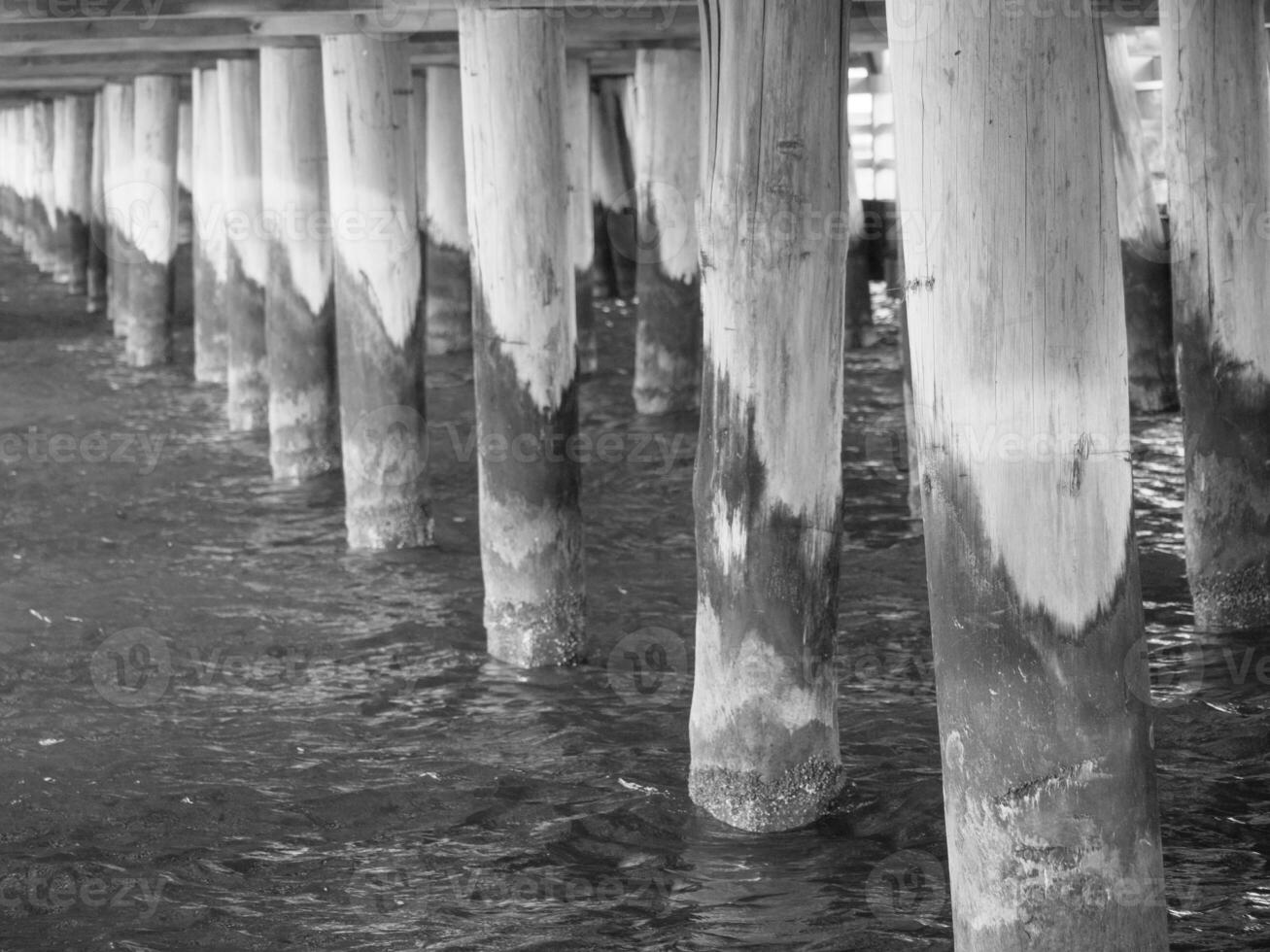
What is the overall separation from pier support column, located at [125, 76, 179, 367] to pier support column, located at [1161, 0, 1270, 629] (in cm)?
869

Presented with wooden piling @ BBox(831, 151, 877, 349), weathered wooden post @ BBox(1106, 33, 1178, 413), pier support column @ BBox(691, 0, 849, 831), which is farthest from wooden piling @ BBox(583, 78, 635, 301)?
pier support column @ BBox(691, 0, 849, 831)

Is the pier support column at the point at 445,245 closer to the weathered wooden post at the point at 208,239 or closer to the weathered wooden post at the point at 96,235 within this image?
the weathered wooden post at the point at 208,239

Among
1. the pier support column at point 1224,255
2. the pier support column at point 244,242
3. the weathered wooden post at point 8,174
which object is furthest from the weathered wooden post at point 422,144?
the weathered wooden post at point 8,174

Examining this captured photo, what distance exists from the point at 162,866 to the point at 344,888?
575 millimetres

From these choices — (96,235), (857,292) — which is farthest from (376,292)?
(96,235)

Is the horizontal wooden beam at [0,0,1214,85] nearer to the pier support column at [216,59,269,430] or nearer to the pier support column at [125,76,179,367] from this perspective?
the pier support column at [216,59,269,430]

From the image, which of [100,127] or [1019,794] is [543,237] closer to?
[1019,794]

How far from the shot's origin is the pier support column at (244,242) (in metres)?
10.7

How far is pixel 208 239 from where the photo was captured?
12852mm

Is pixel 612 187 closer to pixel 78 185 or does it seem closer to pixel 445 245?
pixel 445 245

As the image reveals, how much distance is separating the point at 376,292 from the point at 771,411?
4.00 m

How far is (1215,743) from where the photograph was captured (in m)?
5.52

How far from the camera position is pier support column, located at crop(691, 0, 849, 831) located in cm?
457

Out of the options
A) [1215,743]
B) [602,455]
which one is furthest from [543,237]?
[602,455]
